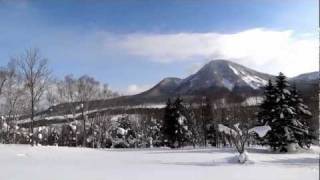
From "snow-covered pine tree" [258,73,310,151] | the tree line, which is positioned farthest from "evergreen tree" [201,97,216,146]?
"snow-covered pine tree" [258,73,310,151]

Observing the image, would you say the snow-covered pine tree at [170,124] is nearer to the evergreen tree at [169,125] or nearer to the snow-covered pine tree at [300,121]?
the evergreen tree at [169,125]

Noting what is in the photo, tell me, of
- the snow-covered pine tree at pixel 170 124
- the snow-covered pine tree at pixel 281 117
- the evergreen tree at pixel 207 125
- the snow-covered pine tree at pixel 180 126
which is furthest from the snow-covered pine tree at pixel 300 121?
the evergreen tree at pixel 207 125

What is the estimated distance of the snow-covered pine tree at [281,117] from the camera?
132ft

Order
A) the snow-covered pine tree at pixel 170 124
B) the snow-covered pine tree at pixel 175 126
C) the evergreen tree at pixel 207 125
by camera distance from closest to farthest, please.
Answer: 1. the snow-covered pine tree at pixel 175 126
2. the snow-covered pine tree at pixel 170 124
3. the evergreen tree at pixel 207 125

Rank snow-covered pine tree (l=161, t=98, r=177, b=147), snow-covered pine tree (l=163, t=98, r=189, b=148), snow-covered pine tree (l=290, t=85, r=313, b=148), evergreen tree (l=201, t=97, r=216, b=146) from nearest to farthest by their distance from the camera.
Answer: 1. snow-covered pine tree (l=290, t=85, r=313, b=148)
2. snow-covered pine tree (l=163, t=98, r=189, b=148)
3. snow-covered pine tree (l=161, t=98, r=177, b=147)
4. evergreen tree (l=201, t=97, r=216, b=146)

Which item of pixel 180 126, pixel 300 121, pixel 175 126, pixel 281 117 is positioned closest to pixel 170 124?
pixel 175 126

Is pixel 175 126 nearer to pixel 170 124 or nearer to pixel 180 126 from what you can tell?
pixel 180 126

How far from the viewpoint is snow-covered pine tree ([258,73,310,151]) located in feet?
132

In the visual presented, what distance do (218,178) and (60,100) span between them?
4599 centimetres

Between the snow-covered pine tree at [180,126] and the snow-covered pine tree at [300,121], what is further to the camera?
the snow-covered pine tree at [180,126]

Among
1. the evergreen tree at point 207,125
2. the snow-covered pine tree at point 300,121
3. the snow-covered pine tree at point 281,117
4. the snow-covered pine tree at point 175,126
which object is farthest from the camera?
the evergreen tree at point 207,125

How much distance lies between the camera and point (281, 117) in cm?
4044

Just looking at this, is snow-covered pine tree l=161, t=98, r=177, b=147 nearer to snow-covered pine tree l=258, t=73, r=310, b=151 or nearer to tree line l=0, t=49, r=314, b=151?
tree line l=0, t=49, r=314, b=151

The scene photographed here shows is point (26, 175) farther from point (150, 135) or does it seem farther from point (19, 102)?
point (150, 135)
